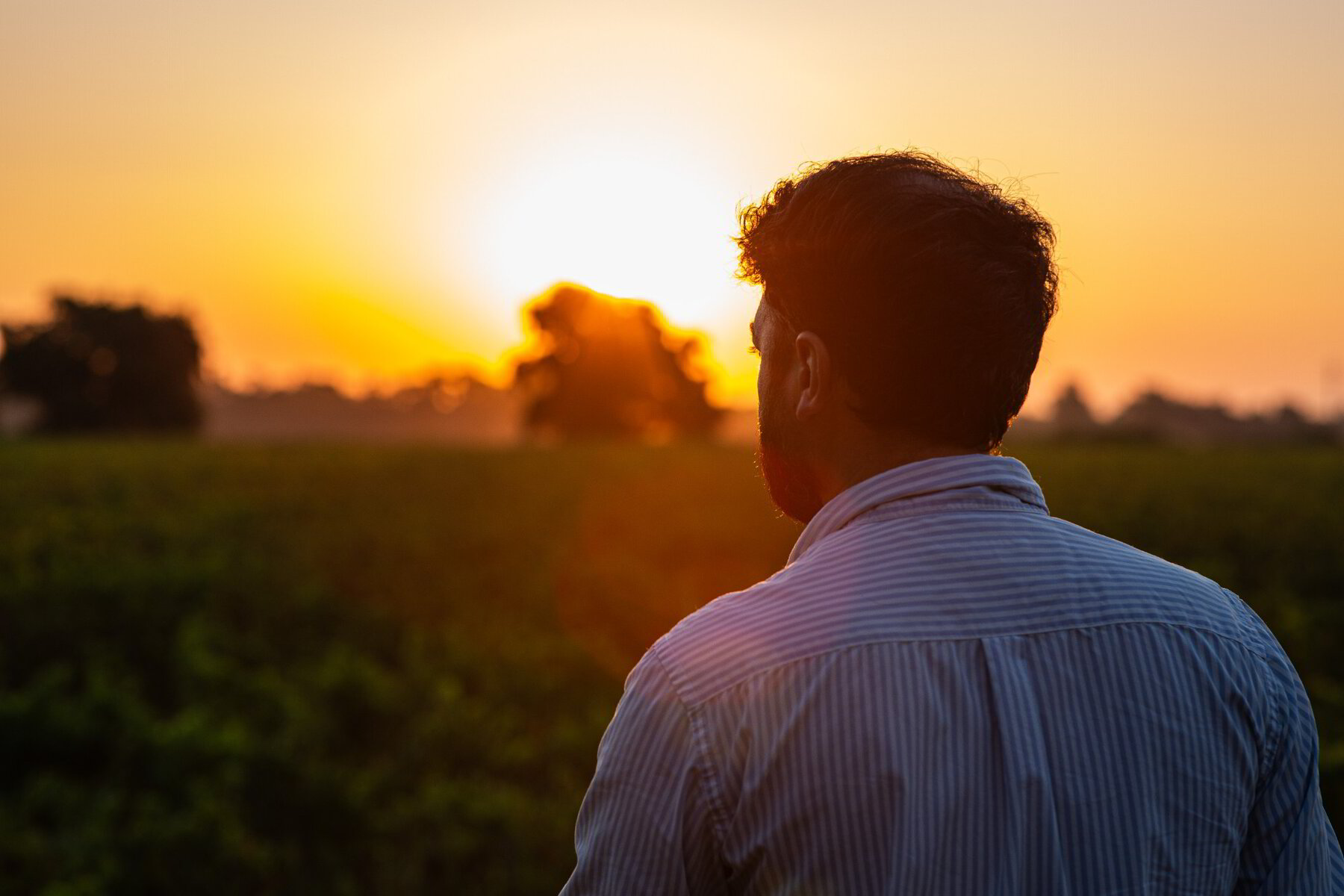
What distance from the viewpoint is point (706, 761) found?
1195 millimetres

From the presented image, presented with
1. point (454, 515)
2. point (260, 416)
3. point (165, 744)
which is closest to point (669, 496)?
point (454, 515)

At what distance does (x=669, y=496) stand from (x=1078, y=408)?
44.3 metres

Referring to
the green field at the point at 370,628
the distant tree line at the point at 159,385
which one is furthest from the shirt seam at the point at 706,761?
the distant tree line at the point at 159,385

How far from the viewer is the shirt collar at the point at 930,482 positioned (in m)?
1.29

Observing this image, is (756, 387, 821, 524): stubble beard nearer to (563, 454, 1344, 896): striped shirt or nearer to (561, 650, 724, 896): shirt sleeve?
(563, 454, 1344, 896): striped shirt

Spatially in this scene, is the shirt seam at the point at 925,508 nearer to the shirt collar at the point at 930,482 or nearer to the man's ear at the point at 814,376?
the shirt collar at the point at 930,482

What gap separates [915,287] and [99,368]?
49269 millimetres

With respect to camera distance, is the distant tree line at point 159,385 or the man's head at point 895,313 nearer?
the man's head at point 895,313

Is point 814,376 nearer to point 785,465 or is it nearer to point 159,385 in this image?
point 785,465

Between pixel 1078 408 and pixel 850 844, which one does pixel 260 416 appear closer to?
pixel 1078 408

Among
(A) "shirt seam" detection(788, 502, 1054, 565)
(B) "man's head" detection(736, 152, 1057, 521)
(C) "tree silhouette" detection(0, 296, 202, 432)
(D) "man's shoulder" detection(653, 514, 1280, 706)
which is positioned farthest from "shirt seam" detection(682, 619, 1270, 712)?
(C) "tree silhouette" detection(0, 296, 202, 432)

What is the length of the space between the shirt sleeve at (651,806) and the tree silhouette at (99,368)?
4830cm

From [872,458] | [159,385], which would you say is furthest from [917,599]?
[159,385]

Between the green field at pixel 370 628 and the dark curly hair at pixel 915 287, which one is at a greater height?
the dark curly hair at pixel 915 287
